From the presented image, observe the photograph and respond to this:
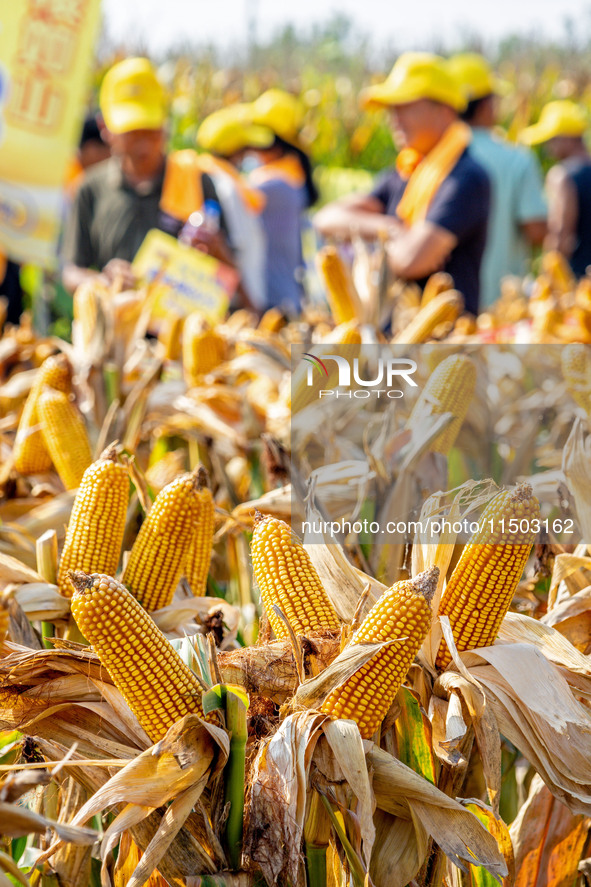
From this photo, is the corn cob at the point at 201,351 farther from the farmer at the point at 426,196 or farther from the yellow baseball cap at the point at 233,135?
the yellow baseball cap at the point at 233,135

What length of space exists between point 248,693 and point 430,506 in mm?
370

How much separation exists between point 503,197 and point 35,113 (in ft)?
9.71

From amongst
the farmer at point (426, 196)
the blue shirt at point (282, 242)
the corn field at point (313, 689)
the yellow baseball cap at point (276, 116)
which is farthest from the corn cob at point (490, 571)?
the yellow baseball cap at point (276, 116)

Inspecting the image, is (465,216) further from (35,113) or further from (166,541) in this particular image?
(166,541)

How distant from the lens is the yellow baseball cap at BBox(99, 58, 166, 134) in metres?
4.53

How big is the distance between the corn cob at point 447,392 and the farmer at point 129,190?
127 inches

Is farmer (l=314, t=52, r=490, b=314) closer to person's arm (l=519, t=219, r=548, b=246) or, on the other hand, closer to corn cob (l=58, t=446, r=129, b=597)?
person's arm (l=519, t=219, r=548, b=246)

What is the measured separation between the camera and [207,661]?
1.10m

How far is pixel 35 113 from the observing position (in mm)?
3852

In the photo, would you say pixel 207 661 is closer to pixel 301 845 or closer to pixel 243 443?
pixel 301 845

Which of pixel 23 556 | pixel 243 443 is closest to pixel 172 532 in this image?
pixel 23 556

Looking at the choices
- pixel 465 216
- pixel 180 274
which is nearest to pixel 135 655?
pixel 180 274

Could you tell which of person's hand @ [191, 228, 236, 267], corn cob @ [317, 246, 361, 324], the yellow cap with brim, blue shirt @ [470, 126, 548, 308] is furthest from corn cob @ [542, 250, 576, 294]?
the yellow cap with brim

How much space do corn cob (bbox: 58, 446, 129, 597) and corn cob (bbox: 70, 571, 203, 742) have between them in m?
0.33
